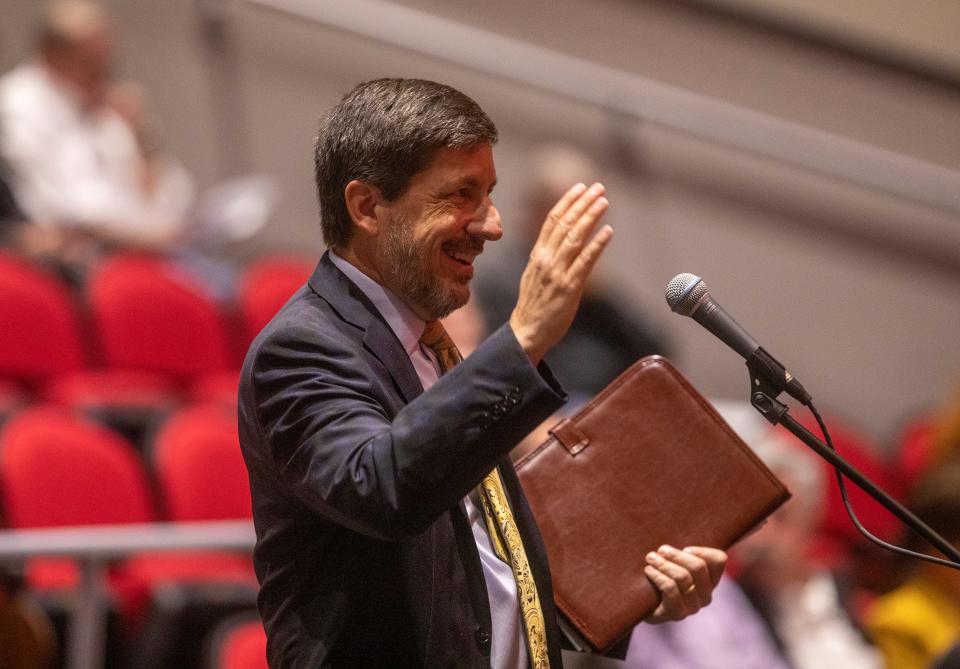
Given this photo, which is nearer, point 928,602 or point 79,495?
point 928,602

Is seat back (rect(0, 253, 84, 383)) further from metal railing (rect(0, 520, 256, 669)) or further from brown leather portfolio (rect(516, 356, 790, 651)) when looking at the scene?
brown leather portfolio (rect(516, 356, 790, 651))

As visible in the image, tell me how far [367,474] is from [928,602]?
1364mm

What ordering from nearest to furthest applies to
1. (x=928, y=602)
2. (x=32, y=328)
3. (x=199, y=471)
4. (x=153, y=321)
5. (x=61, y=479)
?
1. (x=928, y=602)
2. (x=61, y=479)
3. (x=199, y=471)
4. (x=32, y=328)
5. (x=153, y=321)

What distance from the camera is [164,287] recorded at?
3.22 m

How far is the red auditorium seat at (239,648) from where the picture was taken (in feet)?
6.54

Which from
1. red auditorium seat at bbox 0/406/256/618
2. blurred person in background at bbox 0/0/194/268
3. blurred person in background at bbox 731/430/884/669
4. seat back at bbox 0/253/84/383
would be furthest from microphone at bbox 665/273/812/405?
blurred person in background at bbox 0/0/194/268

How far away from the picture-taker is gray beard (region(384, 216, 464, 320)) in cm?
116

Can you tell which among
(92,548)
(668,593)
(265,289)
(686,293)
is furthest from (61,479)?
(686,293)

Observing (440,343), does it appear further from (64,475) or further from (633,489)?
(64,475)

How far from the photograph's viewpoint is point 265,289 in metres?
3.39

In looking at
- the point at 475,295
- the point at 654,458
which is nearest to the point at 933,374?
the point at 475,295

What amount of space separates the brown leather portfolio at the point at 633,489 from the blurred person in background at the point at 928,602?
790 millimetres

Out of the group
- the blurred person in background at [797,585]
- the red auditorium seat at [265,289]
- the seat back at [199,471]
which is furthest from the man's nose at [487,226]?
the red auditorium seat at [265,289]

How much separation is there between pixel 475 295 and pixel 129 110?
1.12 m
